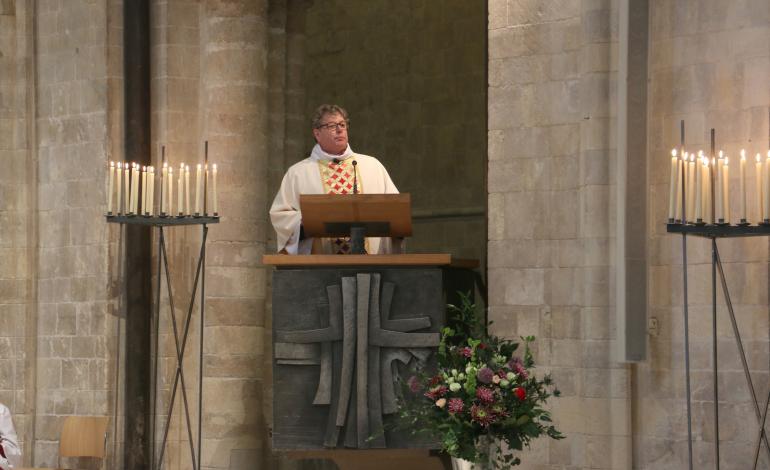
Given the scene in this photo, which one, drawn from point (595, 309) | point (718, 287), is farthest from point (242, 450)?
point (718, 287)

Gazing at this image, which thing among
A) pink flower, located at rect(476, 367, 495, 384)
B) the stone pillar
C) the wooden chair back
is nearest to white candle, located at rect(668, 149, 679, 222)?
pink flower, located at rect(476, 367, 495, 384)

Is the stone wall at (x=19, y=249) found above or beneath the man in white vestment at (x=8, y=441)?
above

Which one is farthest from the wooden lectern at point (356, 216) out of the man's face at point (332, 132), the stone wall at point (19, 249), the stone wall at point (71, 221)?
the stone wall at point (19, 249)

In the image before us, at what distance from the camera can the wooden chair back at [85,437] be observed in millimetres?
9938

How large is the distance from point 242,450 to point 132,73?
2626mm

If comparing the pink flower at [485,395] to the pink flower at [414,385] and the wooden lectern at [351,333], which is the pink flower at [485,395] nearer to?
the pink flower at [414,385]

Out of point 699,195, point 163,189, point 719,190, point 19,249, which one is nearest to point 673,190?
point 699,195

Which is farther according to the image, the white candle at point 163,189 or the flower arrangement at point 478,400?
the white candle at point 163,189

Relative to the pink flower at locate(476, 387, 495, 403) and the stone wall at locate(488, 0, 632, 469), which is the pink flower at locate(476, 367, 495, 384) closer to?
the pink flower at locate(476, 387, 495, 403)

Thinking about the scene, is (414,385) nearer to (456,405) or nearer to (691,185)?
(456,405)

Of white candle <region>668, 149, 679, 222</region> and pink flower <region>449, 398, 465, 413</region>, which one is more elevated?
white candle <region>668, 149, 679, 222</region>

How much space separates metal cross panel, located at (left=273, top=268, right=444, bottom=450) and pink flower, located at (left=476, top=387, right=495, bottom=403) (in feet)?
1.90

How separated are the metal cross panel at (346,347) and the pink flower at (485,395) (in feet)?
1.90

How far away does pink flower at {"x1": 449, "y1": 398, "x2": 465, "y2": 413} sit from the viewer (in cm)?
658
